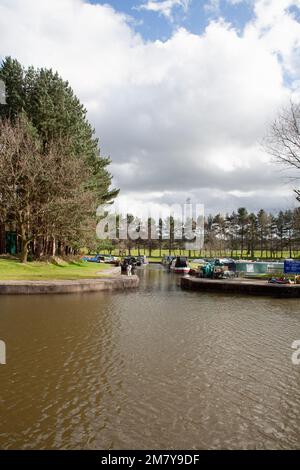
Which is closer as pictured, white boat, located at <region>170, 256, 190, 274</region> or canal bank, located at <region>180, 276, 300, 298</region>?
canal bank, located at <region>180, 276, 300, 298</region>

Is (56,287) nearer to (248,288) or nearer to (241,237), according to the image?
(248,288)

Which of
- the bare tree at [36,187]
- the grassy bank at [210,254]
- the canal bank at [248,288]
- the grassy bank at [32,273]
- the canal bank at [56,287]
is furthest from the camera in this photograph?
the grassy bank at [210,254]

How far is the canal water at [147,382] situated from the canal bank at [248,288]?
30.8ft

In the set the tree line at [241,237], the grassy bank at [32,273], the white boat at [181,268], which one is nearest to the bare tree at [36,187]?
the grassy bank at [32,273]

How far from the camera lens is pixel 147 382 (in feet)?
27.9

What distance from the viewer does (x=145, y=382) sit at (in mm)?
8516

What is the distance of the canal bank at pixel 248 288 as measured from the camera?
25.3 m

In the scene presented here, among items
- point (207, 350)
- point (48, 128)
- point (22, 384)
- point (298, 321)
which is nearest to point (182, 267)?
point (48, 128)

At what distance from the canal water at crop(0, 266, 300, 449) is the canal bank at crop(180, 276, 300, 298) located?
938cm

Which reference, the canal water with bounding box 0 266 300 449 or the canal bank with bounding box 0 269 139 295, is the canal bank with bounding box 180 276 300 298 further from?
the canal water with bounding box 0 266 300 449

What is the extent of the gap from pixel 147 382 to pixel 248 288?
19643 mm

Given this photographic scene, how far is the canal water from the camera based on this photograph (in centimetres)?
614

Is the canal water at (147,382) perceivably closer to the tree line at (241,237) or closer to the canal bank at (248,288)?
the canal bank at (248,288)

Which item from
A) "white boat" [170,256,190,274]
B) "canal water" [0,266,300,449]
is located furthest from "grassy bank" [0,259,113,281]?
"white boat" [170,256,190,274]
